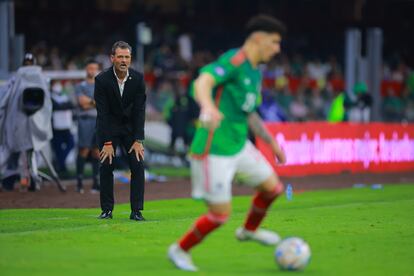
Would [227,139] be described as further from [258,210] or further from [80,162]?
[80,162]

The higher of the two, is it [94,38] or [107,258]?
[94,38]

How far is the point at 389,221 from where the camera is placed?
14156 millimetres

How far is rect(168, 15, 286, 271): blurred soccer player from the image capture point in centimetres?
932

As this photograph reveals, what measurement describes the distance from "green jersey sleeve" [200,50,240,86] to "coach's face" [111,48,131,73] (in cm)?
429

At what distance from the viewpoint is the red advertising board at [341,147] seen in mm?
25016

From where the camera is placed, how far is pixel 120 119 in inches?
551

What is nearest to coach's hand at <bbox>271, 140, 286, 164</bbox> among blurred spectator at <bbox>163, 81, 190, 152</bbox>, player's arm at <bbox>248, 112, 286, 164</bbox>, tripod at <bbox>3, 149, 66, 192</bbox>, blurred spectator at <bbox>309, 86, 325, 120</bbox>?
player's arm at <bbox>248, 112, 286, 164</bbox>

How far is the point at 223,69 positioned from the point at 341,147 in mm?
17615

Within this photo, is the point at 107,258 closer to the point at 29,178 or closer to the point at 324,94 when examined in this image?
the point at 29,178

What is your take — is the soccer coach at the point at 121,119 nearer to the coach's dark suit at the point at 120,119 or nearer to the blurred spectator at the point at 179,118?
the coach's dark suit at the point at 120,119

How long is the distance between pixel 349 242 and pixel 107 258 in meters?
2.93

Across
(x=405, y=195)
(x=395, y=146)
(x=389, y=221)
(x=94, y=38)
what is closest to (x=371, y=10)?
(x=395, y=146)

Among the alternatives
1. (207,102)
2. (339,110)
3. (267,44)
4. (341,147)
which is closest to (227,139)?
(207,102)

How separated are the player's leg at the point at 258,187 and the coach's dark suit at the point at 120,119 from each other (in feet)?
12.6
